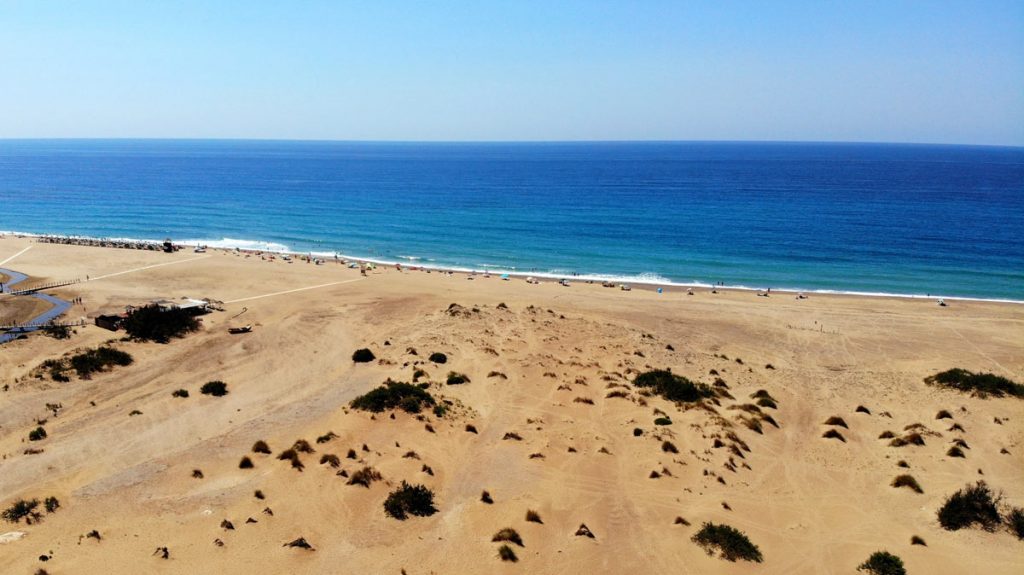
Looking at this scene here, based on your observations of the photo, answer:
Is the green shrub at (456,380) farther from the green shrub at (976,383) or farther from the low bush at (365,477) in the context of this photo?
the green shrub at (976,383)

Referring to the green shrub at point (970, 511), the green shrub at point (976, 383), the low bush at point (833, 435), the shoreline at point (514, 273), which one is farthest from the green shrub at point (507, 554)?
the shoreline at point (514, 273)

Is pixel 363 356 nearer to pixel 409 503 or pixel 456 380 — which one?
pixel 456 380

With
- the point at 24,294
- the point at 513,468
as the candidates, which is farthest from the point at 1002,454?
the point at 24,294

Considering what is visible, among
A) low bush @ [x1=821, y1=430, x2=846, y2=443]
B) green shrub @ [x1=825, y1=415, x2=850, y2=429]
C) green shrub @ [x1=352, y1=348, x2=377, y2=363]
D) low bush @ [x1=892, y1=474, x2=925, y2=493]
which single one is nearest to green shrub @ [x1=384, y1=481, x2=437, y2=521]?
green shrub @ [x1=352, y1=348, x2=377, y2=363]

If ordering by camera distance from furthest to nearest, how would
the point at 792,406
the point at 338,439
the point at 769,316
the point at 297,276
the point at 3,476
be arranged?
the point at 297,276 < the point at 769,316 < the point at 792,406 < the point at 338,439 < the point at 3,476

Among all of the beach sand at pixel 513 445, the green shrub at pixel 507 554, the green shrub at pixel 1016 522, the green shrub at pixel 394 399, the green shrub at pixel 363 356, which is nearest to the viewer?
the green shrub at pixel 507 554

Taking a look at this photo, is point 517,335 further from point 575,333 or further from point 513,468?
point 513,468

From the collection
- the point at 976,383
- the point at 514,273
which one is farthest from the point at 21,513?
the point at 514,273
